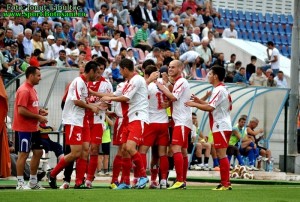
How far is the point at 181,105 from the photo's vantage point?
20266 mm

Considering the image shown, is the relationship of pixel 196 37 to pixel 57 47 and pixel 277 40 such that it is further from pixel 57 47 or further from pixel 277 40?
pixel 277 40

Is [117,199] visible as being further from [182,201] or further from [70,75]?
[70,75]

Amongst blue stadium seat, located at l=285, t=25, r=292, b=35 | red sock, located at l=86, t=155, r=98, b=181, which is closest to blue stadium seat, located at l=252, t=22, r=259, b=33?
blue stadium seat, located at l=285, t=25, r=292, b=35

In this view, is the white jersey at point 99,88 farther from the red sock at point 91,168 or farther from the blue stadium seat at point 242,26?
the blue stadium seat at point 242,26

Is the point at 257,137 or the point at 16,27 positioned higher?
the point at 16,27

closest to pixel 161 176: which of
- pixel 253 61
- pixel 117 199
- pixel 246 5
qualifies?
pixel 117 199

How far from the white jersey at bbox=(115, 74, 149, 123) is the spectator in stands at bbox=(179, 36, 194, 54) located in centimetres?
1616

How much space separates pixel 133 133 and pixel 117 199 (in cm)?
362

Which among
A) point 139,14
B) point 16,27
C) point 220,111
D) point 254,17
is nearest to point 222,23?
point 254,17

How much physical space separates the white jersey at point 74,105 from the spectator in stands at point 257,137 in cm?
1174

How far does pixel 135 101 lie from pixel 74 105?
1141 mm

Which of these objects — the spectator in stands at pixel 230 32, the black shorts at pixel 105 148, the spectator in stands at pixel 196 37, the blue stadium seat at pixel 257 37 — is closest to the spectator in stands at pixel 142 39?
the spectator in stands at pixel 196 37

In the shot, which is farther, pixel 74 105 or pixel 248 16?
pixel 248 16

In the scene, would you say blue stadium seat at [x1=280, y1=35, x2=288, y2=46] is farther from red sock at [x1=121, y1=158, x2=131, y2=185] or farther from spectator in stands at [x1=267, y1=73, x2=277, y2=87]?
red sock at [x1=121, y1=158, x2=131, y2=185]
